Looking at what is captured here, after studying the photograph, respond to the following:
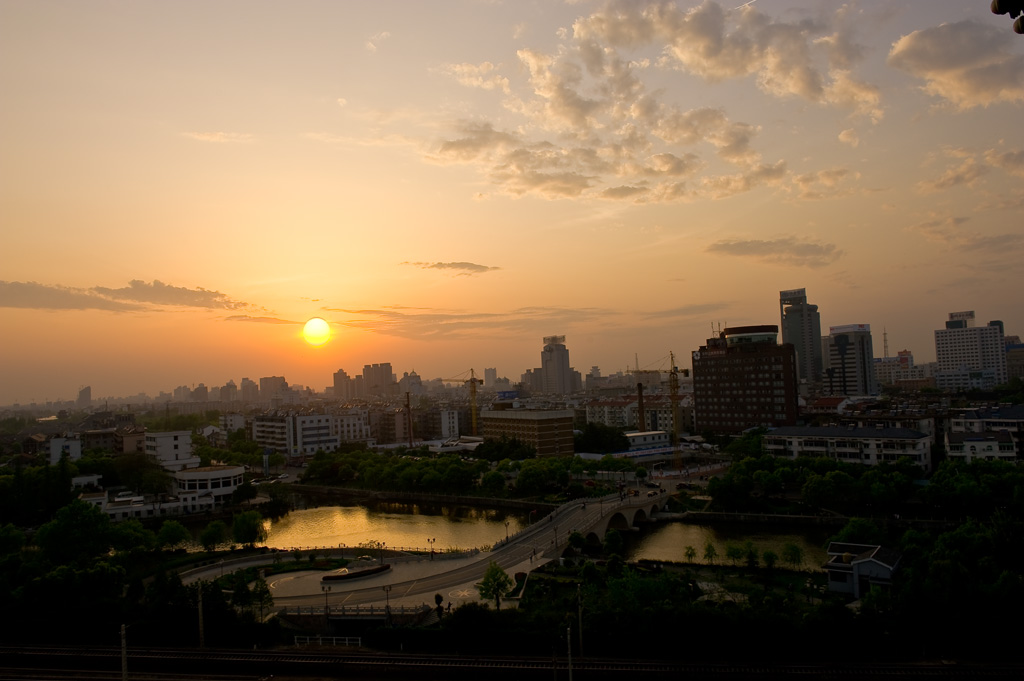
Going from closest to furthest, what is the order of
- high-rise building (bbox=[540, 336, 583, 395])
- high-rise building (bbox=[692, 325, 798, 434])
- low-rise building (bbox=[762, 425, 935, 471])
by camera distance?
low-rise building (bbox=[762, 425, 935, 471])
high-rise building (bbox=[692, 325, 798, 434])
high-rise building (bbox=[540, 336, 583, 395])

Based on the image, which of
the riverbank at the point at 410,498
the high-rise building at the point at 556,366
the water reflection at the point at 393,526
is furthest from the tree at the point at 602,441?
the high-rise building at the point at 556,366

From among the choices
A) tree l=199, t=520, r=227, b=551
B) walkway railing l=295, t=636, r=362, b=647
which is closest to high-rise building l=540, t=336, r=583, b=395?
tree l=199, t=520, r=227, b=551

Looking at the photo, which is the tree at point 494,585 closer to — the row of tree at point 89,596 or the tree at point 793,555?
the row of tree at point 89,596

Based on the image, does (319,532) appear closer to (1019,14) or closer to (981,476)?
(981,476)

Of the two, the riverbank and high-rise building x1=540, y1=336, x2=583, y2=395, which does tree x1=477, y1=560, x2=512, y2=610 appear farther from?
high-rise building x1=540, y1=336, x2=583, y2=395

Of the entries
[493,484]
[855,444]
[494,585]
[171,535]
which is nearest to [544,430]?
[493,484]

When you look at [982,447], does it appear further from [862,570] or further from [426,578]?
[426,578]
